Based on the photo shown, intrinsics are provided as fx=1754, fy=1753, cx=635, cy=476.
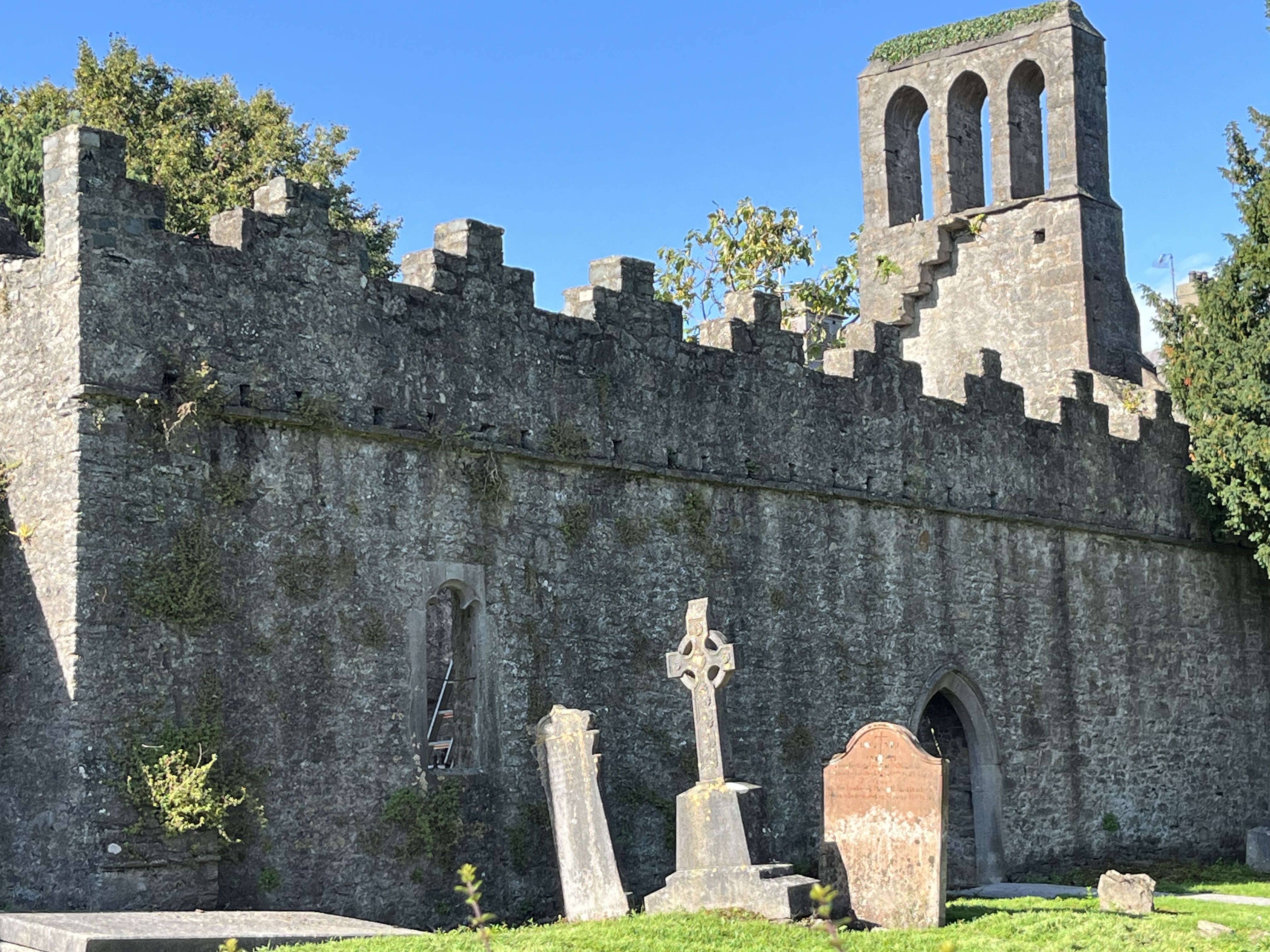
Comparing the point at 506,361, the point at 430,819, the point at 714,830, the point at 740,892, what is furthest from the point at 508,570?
the point at 740,892

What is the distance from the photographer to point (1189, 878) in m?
18.5

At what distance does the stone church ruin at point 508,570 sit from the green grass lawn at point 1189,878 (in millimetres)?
373

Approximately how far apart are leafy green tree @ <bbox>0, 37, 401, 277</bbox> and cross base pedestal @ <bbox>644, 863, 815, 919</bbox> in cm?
1612

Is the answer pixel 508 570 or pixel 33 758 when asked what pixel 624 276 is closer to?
pixel 508 570

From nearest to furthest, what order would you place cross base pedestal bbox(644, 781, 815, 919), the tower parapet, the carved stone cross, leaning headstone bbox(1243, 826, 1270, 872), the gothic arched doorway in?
cross base pedestal bbox(644, 781, 815, 919) → the carved stone cross → the gothic arched doorway → leaning headstone bbox(1243, 826, 1270, 872) → the tower parapet

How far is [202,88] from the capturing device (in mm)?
28344

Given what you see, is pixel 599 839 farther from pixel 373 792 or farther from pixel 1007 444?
pixel 1007 444

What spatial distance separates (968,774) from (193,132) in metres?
16.5

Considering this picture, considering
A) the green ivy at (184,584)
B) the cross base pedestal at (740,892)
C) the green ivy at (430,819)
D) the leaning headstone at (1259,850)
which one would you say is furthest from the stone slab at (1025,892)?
the green ivy at (184,584)

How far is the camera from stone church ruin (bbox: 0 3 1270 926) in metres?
11.8

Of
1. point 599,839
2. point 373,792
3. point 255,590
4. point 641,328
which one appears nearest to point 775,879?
point 599,839

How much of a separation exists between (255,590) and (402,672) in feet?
4.72

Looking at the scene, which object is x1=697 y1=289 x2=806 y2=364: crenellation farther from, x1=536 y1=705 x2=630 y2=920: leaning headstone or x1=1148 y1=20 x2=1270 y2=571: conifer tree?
x1=1148 y1=20 x2=1270 y2=571: conifer tree

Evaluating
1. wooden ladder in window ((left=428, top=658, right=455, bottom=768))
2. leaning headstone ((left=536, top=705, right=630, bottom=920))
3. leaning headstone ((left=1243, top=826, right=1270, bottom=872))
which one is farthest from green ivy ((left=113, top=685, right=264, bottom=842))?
leaning headstone ((left=1243, top=826, right=1270, bottom=872))
